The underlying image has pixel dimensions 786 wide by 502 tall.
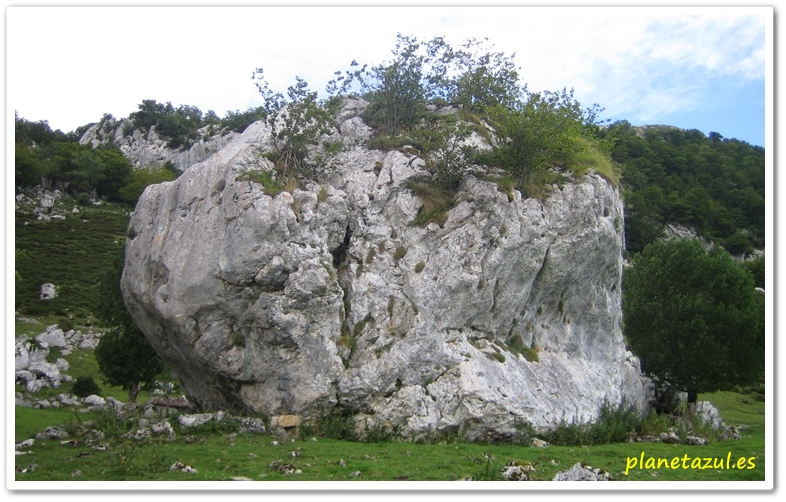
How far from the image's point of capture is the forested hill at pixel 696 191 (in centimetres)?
6862

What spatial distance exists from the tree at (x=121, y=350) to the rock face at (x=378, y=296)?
23.7 feet

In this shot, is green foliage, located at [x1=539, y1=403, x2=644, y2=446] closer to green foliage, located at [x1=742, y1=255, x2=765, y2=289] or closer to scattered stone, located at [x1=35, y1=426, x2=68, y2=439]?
scattered stone, located at [x1=35, y1=426, x2=68, y2=439]

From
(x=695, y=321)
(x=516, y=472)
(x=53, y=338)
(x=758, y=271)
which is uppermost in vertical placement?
(x=758, y=271)

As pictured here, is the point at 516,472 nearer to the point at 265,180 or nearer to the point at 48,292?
the point at 265,180

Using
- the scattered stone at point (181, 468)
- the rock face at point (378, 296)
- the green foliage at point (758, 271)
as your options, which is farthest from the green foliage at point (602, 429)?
the green foliage at point (758, 271)

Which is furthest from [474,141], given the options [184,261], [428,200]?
[184,261]

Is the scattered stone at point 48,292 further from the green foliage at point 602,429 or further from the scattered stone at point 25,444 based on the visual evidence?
the green foliage at point 602,429

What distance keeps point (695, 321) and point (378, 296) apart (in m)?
20.8

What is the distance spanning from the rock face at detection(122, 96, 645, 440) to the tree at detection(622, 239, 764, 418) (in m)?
9.69

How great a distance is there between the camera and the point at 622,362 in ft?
94.4

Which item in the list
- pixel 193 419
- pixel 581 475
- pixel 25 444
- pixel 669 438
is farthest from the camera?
pixel 669 438

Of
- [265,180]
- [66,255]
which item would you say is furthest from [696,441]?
[66,255]

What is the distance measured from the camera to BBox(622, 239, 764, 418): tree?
34750 mm

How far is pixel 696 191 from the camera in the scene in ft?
257
